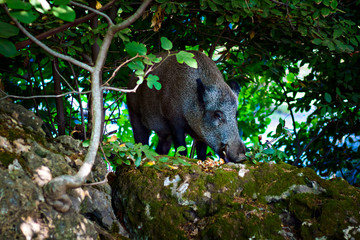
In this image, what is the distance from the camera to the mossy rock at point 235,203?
255 centimetres

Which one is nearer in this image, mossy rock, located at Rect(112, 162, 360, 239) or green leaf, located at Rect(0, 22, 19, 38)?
green leaf, located at Rect(0, 22, 19, 38)

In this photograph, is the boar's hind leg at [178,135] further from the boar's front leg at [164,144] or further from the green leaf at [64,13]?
the green leaf at [64,13]

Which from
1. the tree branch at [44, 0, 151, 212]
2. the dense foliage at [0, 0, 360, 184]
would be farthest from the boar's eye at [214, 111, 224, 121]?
the tree branch at [44, 0, 151, 212]

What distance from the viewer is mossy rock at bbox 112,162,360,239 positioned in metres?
2.55

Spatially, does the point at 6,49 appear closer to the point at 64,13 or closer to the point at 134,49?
the point at 64,13

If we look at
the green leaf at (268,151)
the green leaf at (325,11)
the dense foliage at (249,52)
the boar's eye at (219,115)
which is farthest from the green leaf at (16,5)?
the boar's eye at (219,115)

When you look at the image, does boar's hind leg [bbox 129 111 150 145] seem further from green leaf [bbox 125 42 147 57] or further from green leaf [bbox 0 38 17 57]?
green leaf [bbox 0 38 17 57]

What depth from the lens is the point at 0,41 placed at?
206 centimetres

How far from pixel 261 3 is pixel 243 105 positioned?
3.93 m

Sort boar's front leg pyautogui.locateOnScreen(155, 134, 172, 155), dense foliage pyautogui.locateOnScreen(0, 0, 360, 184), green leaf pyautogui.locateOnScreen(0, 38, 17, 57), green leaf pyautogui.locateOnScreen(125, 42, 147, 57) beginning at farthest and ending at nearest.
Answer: boar's front leg pyautogui.locateOnScreen(155, 134, 172, 155), dense foliage pyautogui.locateOnScreen(0, 0, 360, 184), green leaf pyautogui.locateOnScreen(125, 42, 147, 57), green leaf pyautogui.locateOnScreen(0, 38, 17, 57)

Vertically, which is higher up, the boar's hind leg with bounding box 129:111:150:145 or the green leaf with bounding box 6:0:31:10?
the boar's hind leg with bounding box 129:111:150:145

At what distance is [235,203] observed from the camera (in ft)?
9.09

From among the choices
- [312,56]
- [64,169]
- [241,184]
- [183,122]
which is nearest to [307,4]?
[312,56]

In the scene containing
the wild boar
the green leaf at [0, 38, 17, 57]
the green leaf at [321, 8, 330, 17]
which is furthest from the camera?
the wild boar
